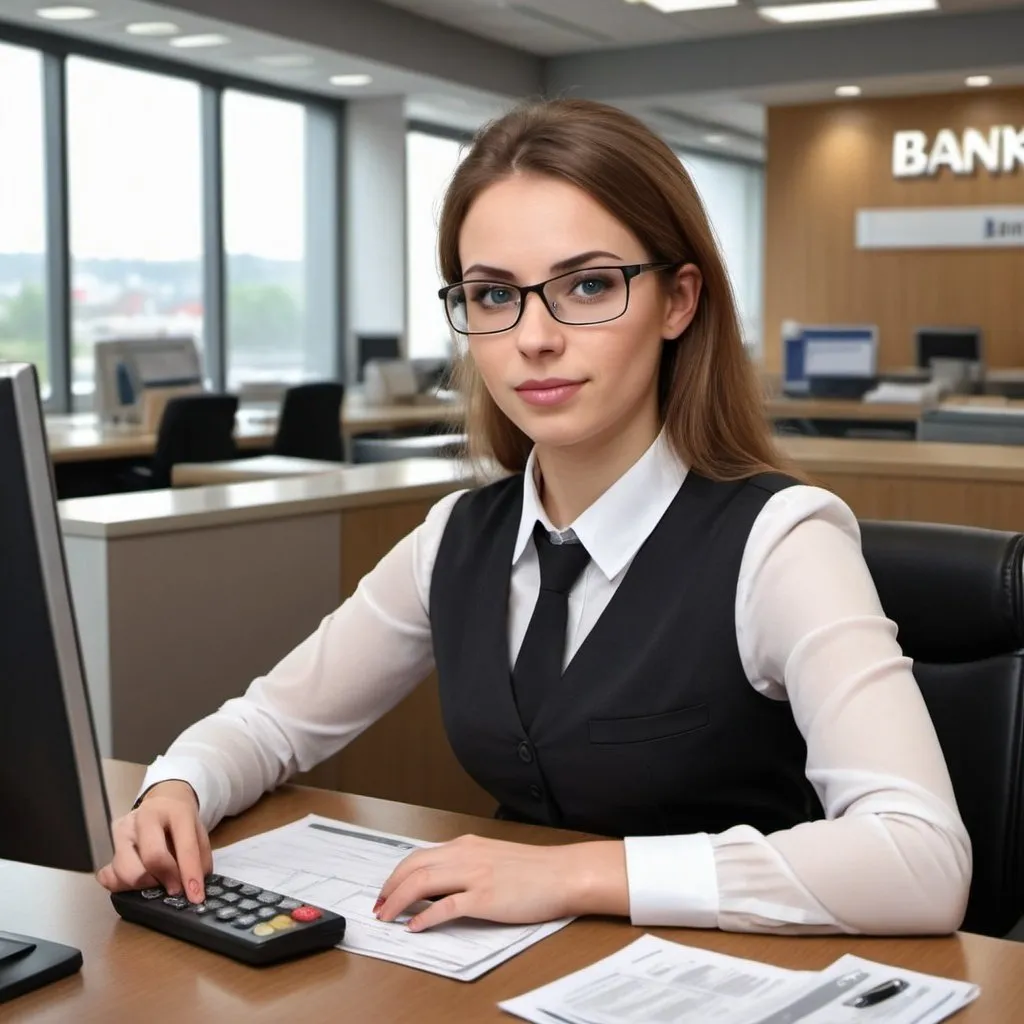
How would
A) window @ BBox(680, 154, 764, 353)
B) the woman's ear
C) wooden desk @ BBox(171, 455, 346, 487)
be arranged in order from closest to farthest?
the woman's ear < wooden desk @ BBox(171, 455, 346, 487) < window @ BBox(680, 154, 764, 353)

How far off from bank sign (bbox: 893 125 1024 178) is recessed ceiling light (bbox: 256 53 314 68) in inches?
172

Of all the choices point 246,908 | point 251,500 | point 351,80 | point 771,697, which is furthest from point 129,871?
point 351,80

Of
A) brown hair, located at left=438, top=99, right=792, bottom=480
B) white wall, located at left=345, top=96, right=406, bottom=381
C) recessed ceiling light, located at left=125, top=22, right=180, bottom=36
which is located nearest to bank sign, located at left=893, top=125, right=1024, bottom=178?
white wall, located at left=345, top=96, right=406, bottom=381

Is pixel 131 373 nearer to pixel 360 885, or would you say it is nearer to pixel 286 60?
pixel 286 60

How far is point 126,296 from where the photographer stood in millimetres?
8742

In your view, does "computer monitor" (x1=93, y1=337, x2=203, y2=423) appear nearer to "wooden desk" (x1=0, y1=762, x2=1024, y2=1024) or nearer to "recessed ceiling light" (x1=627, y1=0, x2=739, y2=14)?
"recessed ceiling light" (x1=627, y1=0, x2=739, y2=14)

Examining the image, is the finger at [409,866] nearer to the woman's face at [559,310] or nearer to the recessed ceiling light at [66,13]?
the woman's face at [559,310]

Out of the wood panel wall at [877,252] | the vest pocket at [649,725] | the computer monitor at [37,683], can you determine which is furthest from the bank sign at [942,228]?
the computer monitor at [37,683]

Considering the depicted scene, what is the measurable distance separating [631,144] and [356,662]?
614 mm

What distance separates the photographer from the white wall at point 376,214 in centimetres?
1020

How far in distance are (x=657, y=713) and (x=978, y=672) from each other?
1.24ft

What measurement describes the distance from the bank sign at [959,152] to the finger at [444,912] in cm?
1005

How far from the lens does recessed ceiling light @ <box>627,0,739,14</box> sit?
8398 millimetres

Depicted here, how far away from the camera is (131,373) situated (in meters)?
6.56
